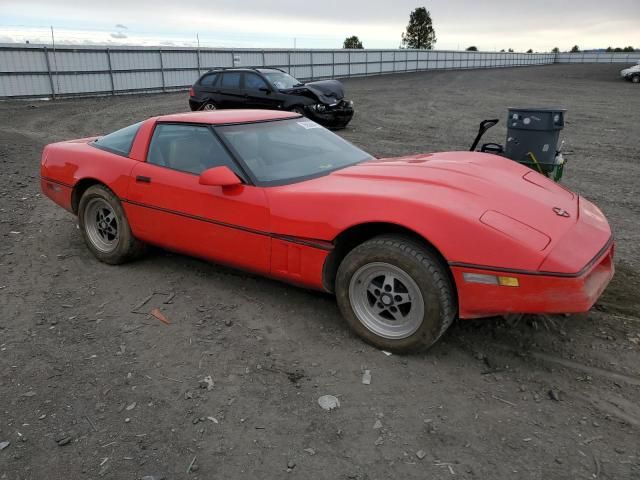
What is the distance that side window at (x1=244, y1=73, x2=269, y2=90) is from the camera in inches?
504

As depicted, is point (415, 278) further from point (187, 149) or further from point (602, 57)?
point (602, 57)

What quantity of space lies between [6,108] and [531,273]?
19.0 meters

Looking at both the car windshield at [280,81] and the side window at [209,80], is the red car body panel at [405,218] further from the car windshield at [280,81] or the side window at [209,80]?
the side window at [209,80]

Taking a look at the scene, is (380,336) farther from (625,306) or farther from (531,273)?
(625,306)

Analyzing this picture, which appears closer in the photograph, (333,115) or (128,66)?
(333,115)

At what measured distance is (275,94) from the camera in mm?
12484

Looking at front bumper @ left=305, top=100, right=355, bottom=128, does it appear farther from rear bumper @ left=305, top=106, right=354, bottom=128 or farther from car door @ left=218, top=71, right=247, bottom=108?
car door @ left=218, top=71, right=247, bottom=108

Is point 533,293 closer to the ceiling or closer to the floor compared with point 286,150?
closer to the floor

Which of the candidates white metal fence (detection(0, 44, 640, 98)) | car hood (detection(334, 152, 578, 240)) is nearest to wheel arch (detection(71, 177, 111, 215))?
car hood (detection(334, 152, 578, 240))

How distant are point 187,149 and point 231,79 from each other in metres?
10.1

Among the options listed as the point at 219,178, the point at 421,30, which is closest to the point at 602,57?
the point at 421,30

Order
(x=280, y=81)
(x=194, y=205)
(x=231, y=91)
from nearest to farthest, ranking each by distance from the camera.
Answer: (x=194, y=205), (x=280, y=81), (x=231, y=91)

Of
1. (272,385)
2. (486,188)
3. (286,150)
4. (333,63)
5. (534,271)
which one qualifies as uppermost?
(333,63)

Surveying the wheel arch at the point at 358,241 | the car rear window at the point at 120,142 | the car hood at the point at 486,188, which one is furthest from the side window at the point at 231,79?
the wheel arch at the point at 358,241
